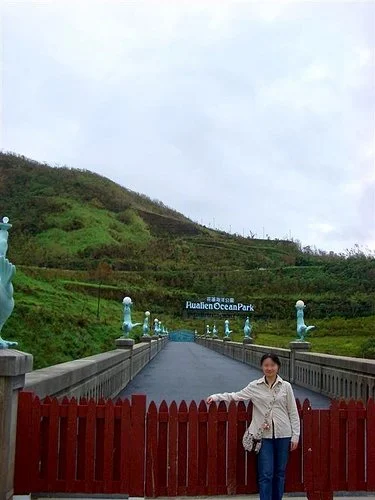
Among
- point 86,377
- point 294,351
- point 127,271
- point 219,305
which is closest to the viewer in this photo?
point 86,377

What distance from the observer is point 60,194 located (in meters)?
170

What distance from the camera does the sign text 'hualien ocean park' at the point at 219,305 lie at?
91438mm

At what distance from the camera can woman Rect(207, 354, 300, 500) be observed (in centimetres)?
596

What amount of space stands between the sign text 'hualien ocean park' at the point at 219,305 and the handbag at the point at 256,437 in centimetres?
8385

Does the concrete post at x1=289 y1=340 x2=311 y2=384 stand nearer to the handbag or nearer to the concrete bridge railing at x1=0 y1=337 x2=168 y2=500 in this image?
the concrete bridge railing at x1=0 y1=337 x2=168 y2=500

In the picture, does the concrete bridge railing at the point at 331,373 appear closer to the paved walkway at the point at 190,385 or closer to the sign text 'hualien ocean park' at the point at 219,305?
the paved walkway at the point at 190,385

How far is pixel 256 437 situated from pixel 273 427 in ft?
0.60

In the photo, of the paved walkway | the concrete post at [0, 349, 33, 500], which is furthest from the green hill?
the concrete post at [0, 349, 33, 500]

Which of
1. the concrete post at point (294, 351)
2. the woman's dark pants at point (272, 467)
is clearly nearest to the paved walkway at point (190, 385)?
the concrete post at point (294, 351)

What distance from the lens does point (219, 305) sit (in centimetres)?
9350

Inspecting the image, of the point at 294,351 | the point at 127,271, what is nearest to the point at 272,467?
the point at 294,351

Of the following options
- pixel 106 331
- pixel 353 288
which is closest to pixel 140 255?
pixel 353 288

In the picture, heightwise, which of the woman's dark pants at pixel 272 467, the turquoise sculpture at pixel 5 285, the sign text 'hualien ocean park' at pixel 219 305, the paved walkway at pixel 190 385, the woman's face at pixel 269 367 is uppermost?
the sign text 'hualien ocean park' at pixel 219 305

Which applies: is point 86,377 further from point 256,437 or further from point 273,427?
point 273,427
